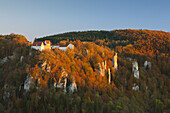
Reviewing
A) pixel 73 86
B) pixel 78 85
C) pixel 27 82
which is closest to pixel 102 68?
pixel 78 85

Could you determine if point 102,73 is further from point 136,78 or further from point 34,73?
point 34,73

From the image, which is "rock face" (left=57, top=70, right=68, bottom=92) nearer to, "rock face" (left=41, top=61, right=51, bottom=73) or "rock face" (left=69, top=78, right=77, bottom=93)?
"rock face" (left=69, top=78, right=77, bottom=93)

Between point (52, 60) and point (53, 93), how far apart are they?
16.1 meters

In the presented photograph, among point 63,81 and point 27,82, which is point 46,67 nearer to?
point 63,81

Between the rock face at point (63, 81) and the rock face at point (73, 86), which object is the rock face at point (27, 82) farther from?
the rock face at point (73, 86)

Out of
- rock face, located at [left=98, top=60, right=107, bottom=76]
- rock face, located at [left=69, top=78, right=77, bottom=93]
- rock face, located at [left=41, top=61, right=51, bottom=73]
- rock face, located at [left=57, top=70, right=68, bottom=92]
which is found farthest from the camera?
rock face, located at [left=98, top=60, right=107, bottom=76]

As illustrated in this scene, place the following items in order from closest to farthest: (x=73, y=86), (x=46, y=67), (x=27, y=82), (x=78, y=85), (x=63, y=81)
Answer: (x=27, y=82), (x=46, y=67), (x=63, y=81), (x=73, y=86), (x=78, y=85)

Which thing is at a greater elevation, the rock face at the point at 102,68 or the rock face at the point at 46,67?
the rock face at the point at 46,67

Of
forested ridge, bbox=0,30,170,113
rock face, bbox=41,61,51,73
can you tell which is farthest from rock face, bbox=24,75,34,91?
rock face, bbox=41,61,51,73

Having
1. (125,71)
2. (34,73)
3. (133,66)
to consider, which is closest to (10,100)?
(34,73)

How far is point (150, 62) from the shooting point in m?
157

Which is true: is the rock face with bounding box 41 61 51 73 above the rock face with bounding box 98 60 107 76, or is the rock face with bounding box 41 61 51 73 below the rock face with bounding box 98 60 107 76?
above

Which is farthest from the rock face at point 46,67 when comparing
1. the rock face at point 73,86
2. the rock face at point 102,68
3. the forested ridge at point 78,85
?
the rock face at point 102,68

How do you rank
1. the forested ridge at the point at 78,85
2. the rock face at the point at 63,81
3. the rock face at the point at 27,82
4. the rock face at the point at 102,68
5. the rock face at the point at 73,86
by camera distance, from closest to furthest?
the rock face at the point at 27,82 < the forested ridge at the point at 78,85 < the rock face at the point at 63,81 < the rock face at the point at 73,86 < the rock face at the point at 102,68
